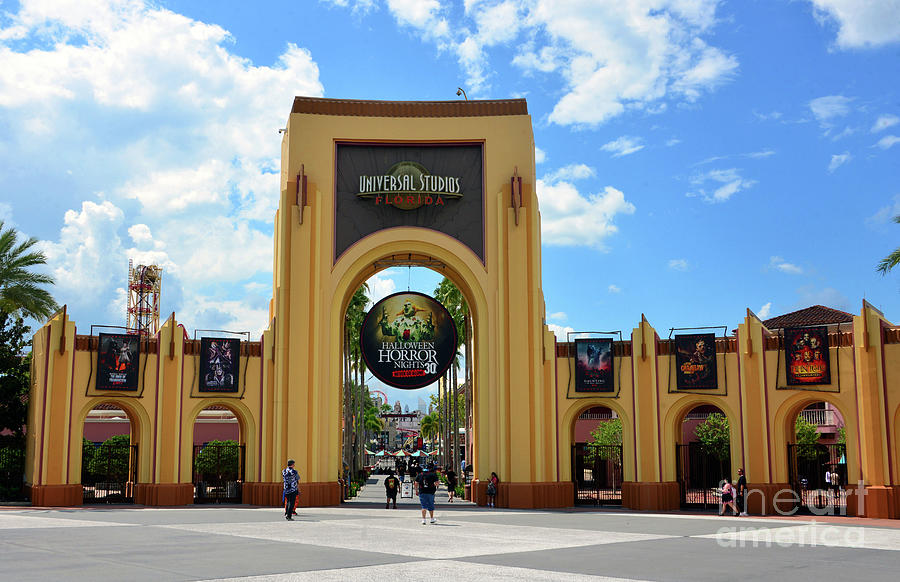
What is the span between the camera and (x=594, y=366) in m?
34.9

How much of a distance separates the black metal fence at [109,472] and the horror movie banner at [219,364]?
4.24 meters

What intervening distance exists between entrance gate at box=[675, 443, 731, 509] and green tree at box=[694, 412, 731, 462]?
658mm

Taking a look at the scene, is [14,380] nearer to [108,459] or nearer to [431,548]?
[108,459]

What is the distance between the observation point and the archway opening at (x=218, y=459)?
36.2 m

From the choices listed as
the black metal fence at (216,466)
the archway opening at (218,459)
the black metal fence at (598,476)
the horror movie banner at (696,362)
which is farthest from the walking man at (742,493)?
the black metal fence at (216,466)

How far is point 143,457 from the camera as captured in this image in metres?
34.2

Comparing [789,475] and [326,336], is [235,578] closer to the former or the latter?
[326,336]

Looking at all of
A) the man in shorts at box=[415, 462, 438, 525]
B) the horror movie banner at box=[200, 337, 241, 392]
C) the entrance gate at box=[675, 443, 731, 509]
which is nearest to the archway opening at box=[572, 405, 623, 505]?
the entrance gate at box=[675, 443, 731, 509]

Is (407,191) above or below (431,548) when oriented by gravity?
above

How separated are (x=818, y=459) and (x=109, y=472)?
3924cm

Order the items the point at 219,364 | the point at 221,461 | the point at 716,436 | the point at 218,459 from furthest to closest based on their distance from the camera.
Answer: the point at 716,436
the point at 221,461
the point at 218,459
the point at 219,364

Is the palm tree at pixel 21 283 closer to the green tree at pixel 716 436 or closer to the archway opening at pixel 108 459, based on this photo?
the archway opening at pixel 108 459

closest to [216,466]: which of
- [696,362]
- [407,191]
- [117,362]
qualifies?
[117,362]

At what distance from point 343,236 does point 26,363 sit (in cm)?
1516
